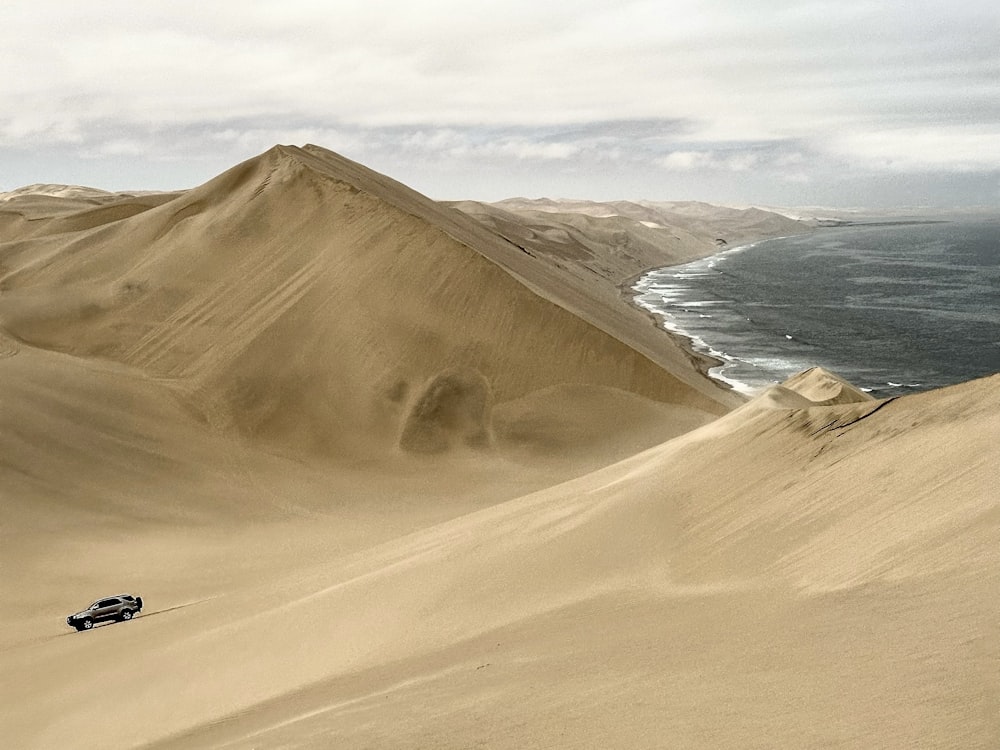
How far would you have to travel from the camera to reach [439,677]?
776 centimetres

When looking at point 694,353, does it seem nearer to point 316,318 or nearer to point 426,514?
point 316,318

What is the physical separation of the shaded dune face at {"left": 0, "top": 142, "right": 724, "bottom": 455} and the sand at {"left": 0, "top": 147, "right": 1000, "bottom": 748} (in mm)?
128

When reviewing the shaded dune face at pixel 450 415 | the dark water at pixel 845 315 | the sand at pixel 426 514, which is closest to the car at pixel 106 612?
the sand at pixel 426 514

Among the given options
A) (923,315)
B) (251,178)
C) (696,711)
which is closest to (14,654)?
(696,711)

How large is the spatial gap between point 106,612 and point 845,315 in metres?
53.2

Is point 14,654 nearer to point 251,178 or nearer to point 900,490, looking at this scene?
point 900,490

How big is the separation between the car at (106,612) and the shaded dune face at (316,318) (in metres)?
11.0

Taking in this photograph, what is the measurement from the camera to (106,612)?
14867 millimetres

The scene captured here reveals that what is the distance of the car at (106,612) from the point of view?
14.7 metres

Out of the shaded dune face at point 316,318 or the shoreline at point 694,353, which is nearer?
the shaded dune face at point 316,318

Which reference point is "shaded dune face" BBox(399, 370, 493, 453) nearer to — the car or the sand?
the sand

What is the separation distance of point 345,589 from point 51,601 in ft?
23.4

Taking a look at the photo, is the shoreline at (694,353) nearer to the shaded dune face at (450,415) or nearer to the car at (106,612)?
Result: the shaded dune face at (450,415)

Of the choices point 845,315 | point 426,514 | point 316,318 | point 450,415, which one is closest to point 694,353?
point 450,415
